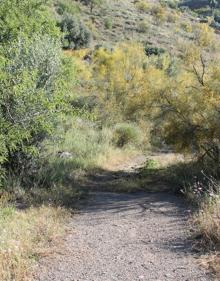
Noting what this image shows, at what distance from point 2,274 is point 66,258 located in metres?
1.29

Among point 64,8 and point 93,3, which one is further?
point 93,3

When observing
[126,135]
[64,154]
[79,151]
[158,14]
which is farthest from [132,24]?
[64,154]

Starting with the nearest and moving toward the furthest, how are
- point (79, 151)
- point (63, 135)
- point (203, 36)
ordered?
point (63, 135)
point (203, 36)
point (79, 151)

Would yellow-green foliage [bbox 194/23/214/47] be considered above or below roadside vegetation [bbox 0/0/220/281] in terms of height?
above

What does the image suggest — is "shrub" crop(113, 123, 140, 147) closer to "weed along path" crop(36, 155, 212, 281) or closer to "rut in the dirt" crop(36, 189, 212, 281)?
"weed along path" crop(36, 155, 212, 281)

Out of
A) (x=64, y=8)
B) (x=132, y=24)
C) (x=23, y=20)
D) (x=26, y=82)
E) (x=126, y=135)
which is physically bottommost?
(x=132, y=24)

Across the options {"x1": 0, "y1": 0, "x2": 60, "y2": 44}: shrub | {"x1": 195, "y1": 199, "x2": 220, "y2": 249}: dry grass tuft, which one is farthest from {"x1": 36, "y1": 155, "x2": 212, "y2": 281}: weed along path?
{"x1": 0, "y1": 0, "x2": 60, "y2": 44}: shrub

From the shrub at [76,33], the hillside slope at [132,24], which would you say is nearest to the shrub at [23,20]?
the shrub at [76,33]

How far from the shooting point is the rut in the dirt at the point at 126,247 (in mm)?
6738

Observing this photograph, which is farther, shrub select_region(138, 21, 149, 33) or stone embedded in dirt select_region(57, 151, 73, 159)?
shrub select_region(138, 21, 149, 33)

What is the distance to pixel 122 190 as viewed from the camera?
1353cm

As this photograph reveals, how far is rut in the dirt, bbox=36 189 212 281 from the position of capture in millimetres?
6738

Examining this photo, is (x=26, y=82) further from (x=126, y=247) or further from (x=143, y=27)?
(x=143, y=27)

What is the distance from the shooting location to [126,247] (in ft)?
25.9
